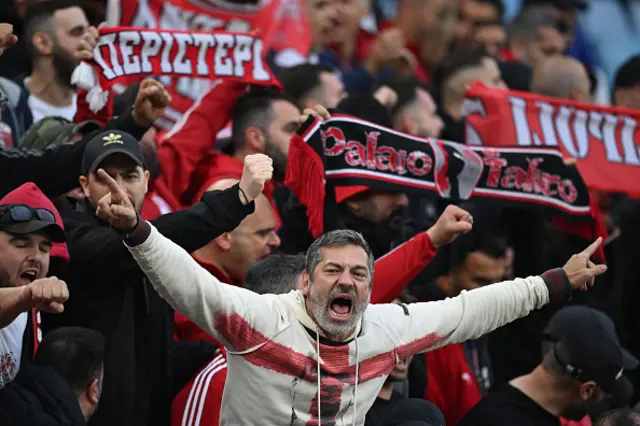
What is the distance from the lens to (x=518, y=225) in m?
8.88

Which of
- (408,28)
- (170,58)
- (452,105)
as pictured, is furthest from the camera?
(408,28)

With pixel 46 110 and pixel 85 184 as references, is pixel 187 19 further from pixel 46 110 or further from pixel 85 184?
pixel 85 184

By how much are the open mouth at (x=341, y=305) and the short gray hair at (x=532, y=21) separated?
7.04 m

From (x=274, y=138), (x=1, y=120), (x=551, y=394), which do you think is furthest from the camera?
(x=274, y=138)

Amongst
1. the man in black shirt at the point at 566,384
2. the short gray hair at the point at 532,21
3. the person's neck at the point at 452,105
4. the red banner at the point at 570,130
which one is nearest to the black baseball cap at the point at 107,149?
the man in black shirt at the point at 566,384

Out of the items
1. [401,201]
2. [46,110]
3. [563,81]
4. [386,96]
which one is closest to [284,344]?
[401,201]

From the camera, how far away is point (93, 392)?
17.9 feet

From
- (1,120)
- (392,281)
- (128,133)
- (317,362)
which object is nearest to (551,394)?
(392,281)

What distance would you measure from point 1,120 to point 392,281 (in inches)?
88.3

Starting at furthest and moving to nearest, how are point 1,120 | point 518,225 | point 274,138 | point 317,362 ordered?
1. point 518,225
2. point 274,138
3. point 1,120
4. point 317,362

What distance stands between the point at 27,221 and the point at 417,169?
7.70ft

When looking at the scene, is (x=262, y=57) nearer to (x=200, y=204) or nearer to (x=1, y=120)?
(x=1, y=120)

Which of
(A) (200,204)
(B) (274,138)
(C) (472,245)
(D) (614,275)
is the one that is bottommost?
(D) (614,275)

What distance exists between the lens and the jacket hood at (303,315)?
16.7ft
